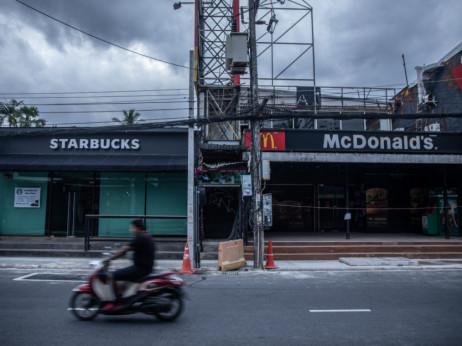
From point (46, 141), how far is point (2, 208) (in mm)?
3451

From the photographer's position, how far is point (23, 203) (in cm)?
1522

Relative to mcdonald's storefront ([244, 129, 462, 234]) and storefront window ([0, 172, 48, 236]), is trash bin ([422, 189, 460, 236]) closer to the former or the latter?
mcdonald's storefront ([244, 129, 462, 234])

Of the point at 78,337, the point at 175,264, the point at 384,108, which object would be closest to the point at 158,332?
the point at 78,337

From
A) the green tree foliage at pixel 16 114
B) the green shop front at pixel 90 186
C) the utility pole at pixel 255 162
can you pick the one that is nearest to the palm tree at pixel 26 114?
the green tree foliage at pixel 16 114

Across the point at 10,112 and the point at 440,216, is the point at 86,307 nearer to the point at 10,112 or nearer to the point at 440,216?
the point at 440,216

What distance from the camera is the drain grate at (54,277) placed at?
9302mm

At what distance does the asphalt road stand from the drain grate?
0.42 feet

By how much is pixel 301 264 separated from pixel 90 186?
9.53 m

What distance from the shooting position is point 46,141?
49.8ft

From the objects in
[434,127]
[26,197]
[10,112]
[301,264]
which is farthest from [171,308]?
[10,112]

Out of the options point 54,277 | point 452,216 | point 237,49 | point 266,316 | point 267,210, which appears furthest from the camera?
point 452,216

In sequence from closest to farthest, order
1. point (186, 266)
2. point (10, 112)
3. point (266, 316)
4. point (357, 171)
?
point (266, 316), point (186, 266), point (357, 171), point (10, 112)

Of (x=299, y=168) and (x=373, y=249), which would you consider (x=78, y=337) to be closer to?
(x=373, y=249)

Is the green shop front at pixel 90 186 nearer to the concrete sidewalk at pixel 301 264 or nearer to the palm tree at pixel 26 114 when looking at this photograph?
the concrete sidewalk at pixel 301 264
